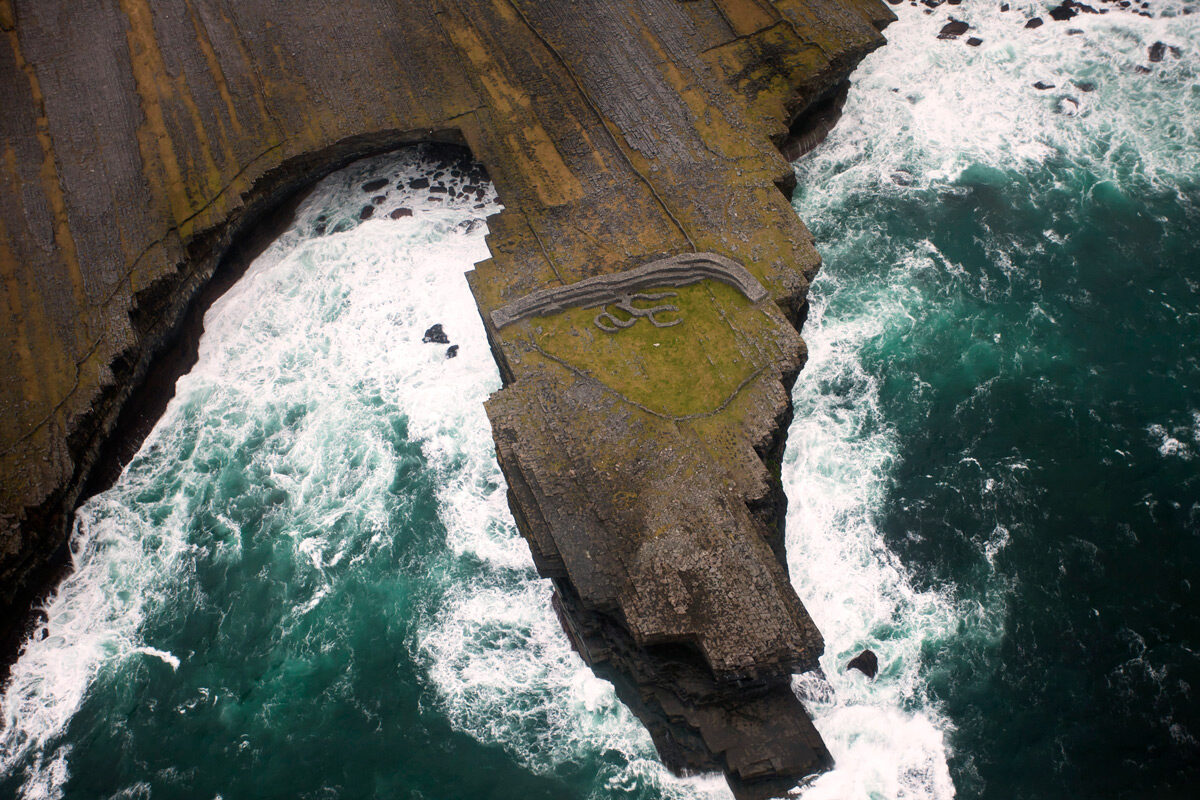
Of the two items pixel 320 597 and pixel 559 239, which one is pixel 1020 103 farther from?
pixel 320 597

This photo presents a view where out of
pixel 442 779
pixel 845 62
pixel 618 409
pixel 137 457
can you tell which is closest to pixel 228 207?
pixel 137 457

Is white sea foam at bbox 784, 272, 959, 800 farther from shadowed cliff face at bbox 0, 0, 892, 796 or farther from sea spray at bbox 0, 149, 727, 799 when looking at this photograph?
sea spray at bbox 0, 149, 727, 799

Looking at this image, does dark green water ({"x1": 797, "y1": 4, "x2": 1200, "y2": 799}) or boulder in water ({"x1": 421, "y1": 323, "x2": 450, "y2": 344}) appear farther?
boulder in water ({"x1": 421, "y1": 323, "x2": 450, "y2": 344})

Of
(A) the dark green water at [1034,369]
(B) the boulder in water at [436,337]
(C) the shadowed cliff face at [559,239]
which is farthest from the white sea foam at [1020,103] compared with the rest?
(B) the boulder in water at [436,337]

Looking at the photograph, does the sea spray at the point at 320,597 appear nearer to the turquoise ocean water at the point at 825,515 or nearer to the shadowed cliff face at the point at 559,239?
the turquoise ocean water at the point at 825,515

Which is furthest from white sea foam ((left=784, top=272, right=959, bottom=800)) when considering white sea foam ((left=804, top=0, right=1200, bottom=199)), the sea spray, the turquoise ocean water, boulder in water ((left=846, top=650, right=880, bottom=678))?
white sea foam ((left=804, top=0, right=1200, bottom=199))

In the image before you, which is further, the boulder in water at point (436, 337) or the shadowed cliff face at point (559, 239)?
the boulder in water at point (436, 337)
